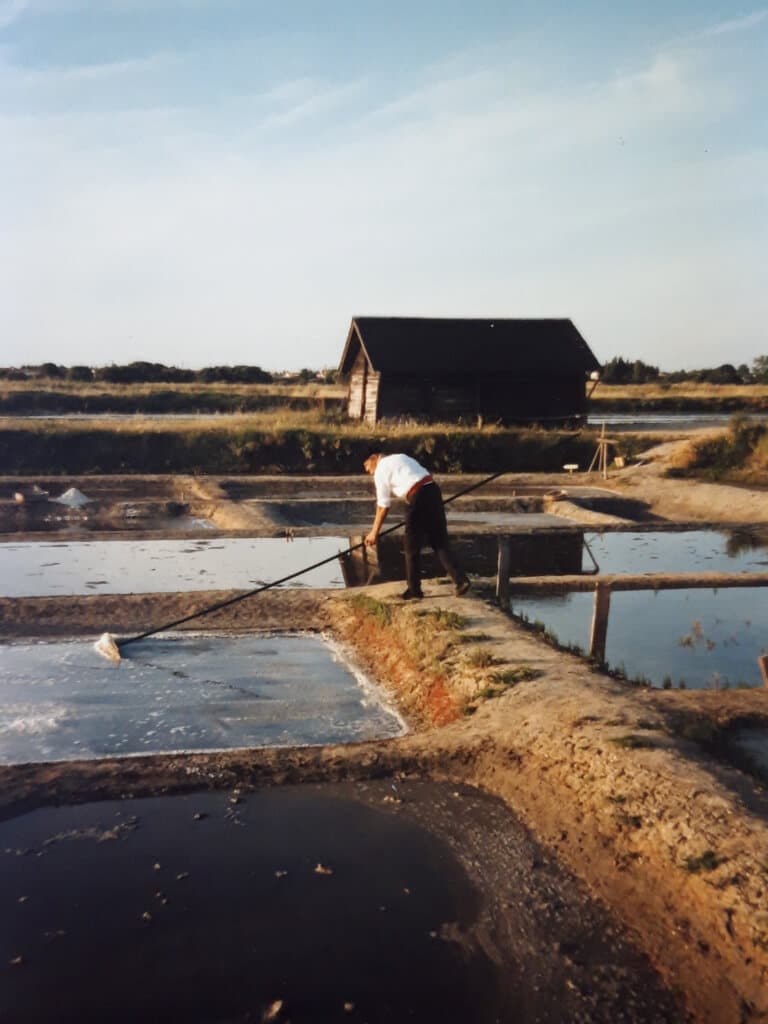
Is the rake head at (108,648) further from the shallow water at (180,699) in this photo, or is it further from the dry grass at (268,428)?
the dry grass at (268,428)

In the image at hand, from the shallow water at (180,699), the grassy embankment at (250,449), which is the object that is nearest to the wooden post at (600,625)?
the shallow water at (180,699)

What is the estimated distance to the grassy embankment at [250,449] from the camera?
22875 mm

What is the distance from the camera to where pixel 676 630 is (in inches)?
353

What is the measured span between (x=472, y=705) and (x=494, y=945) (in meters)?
2.61

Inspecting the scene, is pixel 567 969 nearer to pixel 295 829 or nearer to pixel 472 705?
pixel 295 829

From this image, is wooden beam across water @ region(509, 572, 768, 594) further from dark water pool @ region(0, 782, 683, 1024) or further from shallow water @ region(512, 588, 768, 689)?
dark water pool @ region(0, 782, 683, 1024)

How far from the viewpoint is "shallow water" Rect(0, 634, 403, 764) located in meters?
6.21

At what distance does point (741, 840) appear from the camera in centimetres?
401

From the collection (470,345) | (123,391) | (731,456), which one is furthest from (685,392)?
(731,456)

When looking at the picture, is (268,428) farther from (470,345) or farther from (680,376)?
(680,376)

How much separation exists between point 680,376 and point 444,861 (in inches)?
2798

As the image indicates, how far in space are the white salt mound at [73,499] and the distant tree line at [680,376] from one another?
5077cm

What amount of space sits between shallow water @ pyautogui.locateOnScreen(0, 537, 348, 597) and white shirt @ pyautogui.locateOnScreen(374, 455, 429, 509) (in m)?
3.00

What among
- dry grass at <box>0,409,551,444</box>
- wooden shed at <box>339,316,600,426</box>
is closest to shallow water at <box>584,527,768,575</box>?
dry grass at <box>0,409,551,444</box>
